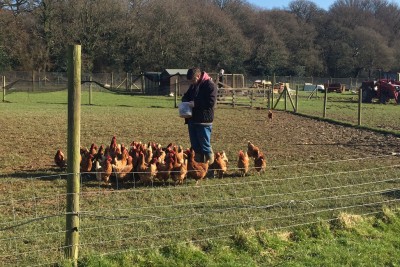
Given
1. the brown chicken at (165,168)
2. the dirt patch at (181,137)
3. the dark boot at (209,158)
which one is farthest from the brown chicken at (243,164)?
the dirt patch at (181,137)

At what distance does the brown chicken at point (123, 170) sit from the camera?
318 inches

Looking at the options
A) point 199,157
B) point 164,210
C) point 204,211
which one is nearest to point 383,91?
point 199,157

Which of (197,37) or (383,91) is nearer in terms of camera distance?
(383,91)

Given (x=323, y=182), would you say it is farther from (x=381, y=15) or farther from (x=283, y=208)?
(x=381, y=15)

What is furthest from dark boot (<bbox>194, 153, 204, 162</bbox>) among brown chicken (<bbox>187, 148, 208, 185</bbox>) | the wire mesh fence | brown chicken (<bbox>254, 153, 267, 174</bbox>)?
brown chicken (<bbox>254, 153, 267, 174</bbox>)

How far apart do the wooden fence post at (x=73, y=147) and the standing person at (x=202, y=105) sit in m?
4.35

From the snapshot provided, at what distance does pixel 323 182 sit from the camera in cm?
855

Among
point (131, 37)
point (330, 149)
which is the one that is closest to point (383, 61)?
point (131, 37)

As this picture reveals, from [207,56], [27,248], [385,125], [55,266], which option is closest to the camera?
[55,266]

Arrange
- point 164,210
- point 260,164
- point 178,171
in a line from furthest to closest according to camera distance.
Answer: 1. point 260,164
2. point 178,171
3. point 164,210

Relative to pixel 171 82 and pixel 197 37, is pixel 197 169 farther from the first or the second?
pixel 197 37

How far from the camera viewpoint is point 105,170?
805cm

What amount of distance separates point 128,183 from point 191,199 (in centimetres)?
152

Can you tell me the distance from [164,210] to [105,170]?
6.26 ft
